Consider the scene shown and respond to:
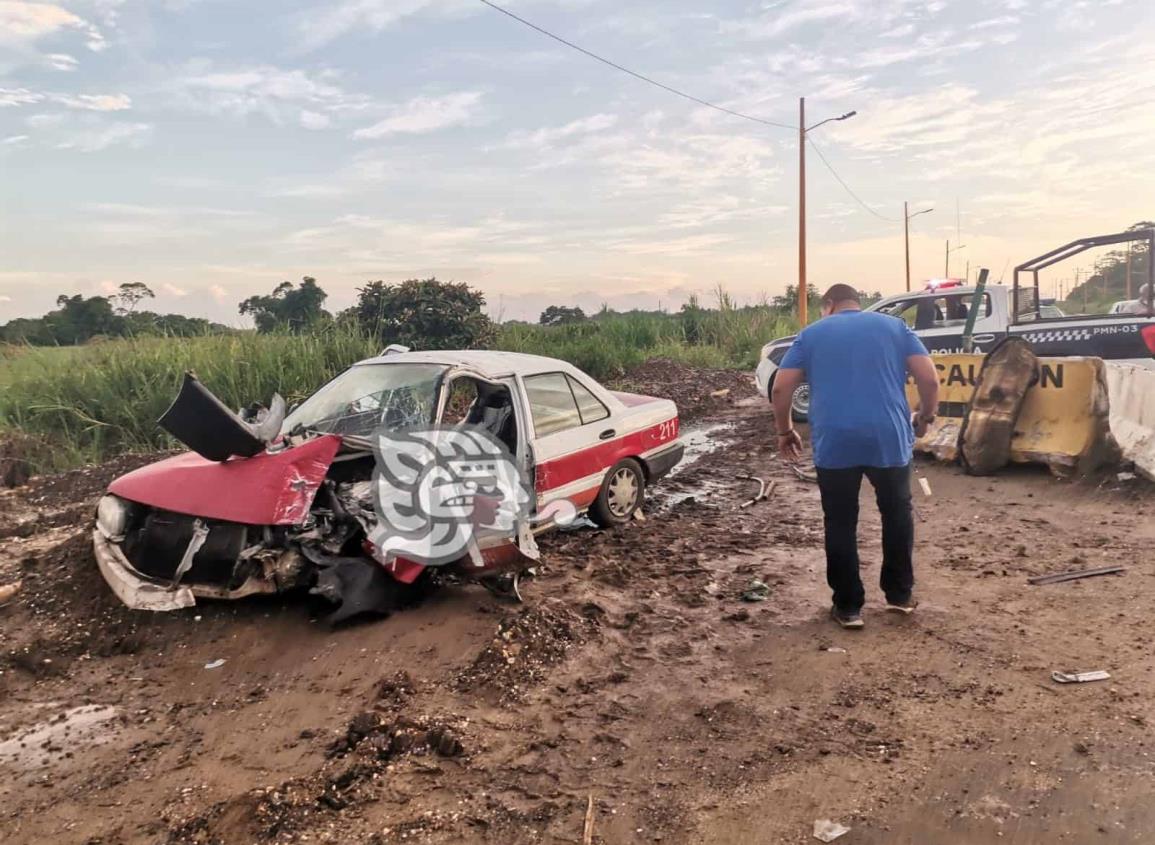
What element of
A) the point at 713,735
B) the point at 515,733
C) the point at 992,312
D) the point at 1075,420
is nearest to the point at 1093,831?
the point at 713,735

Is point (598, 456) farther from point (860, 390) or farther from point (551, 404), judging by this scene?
point (860, 390)

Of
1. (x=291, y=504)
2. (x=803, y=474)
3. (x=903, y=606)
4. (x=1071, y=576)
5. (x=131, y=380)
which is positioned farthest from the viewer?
(x=131, y=380)

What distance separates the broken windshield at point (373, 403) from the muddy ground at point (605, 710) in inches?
47.5

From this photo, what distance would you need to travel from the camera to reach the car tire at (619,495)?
628 cm

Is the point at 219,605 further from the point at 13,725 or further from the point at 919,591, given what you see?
the point at 919,591

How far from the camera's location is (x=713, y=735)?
3.33 m

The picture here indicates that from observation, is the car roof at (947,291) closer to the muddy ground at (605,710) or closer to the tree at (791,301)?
the muddy ground at (605,710)

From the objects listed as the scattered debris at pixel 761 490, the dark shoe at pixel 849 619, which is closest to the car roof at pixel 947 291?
the scattered debris at pixel 761 490

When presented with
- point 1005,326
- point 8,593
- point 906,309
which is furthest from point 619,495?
point 1005,326

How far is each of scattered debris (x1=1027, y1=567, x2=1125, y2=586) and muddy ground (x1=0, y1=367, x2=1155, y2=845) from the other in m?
0.08

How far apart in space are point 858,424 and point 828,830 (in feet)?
7.03

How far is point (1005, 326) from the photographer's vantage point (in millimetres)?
10164

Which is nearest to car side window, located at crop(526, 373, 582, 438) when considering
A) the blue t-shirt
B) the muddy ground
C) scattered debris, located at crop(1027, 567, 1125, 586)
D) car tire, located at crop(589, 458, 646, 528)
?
car tire, located at crop(589, 458, 646, 528)

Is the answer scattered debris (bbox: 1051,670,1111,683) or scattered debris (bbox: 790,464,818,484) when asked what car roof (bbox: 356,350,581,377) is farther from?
scattered debris (bbox: 1051,670,1111,683)
